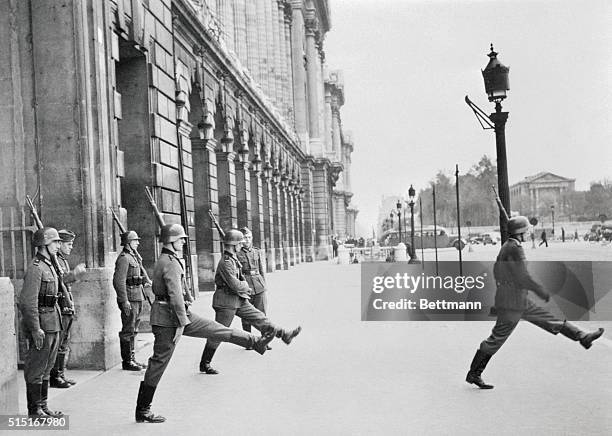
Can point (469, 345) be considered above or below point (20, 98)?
below

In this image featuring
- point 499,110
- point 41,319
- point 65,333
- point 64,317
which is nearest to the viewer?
point 41,319

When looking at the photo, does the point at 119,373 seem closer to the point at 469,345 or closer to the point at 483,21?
the point at 469,345

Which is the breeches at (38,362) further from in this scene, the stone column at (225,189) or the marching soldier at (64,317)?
the stone column at (225,189)

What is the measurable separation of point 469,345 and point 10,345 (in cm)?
612

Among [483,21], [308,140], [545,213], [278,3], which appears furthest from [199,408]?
[545,213]

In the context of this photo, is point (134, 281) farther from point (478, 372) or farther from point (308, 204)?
point (308, 204)

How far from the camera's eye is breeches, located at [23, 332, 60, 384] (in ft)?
23.3

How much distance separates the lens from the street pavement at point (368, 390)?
6625 mm

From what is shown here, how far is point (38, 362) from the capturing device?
715 centimetres

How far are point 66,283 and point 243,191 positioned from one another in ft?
64.9

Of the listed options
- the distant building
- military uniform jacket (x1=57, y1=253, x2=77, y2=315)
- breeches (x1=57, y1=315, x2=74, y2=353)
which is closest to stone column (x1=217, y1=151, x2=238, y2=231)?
military uniform jacket (x1=57, y1=253, x2=77, y2=315)

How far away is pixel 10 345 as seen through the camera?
7039mm

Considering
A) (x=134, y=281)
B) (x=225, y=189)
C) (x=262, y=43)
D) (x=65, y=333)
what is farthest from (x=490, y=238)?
(x=65, y=333)

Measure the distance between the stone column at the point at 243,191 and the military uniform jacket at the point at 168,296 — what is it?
68.1ft
